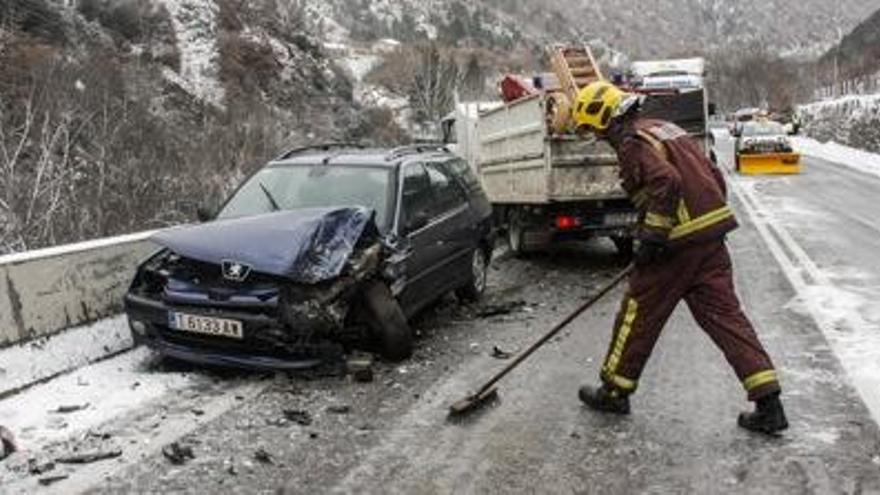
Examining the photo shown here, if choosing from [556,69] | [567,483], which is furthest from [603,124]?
[556,69]

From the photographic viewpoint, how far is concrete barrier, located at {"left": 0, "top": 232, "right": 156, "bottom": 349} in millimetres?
7254

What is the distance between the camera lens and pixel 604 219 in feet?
40.2

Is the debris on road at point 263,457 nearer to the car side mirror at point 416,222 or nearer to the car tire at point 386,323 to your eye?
the car tire at point 386,323

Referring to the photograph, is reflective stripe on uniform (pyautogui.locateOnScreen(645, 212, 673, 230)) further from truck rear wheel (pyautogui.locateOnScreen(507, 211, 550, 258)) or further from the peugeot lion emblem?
truck rear wheel (pyautogui.locateOnScreen(507, 211, 550, 258))

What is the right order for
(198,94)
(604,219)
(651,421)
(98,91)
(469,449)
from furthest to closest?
(198,94) → (98,91) → (604,219) → (651,421) → (469,449)

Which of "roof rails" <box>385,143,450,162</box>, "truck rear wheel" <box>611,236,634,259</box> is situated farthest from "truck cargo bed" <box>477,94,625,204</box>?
"roof rails" <box>385,143,450,162</box>

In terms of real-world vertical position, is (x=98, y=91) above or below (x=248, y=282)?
above

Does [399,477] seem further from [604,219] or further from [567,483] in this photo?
[604,219]

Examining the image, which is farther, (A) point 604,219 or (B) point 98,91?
(B) point 98,91

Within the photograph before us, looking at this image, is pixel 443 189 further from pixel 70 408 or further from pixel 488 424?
pixel 70 408

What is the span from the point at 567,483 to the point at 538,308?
16.0ft

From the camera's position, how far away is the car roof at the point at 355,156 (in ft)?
28.7

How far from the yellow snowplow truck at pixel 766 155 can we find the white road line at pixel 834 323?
15512 mm

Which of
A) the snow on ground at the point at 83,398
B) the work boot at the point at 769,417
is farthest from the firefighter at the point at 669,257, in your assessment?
the snow on ground at the point at 83,398
